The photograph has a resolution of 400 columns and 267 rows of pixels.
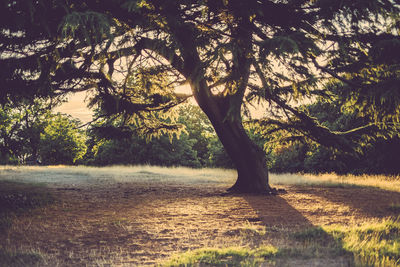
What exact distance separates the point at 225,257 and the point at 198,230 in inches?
76.7

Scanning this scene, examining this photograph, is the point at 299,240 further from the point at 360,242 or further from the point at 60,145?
the point at 60,145

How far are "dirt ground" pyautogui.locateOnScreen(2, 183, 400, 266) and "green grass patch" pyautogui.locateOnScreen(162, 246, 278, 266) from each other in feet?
1.27

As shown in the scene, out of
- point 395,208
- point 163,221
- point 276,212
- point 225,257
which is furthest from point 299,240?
point 395,208

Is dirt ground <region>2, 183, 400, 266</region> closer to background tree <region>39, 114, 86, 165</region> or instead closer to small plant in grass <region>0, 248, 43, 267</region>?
small plant in grass <region>0, 248, 43, 267</region>

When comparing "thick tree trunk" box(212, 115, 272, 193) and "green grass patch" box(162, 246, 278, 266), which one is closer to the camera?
"green grass patch" box(162, 246, 278, 266)

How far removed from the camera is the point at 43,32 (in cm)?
659

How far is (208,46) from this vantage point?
28.1 ft

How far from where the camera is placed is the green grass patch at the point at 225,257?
182 inches

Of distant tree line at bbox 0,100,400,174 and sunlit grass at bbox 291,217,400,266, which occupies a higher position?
distant tree line at bbox 0,100,400,174

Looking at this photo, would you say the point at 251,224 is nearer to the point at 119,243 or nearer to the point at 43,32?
the point at 119,243

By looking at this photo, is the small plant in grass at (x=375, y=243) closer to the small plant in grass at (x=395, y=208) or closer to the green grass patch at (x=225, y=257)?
the green grass patch at (x=225, y=257)

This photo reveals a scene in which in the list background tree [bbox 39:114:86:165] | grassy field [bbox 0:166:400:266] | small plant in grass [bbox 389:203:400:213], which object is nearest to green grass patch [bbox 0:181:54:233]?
grassy field [bbox 0:166:400:266]

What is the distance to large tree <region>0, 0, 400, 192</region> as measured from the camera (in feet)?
20.2

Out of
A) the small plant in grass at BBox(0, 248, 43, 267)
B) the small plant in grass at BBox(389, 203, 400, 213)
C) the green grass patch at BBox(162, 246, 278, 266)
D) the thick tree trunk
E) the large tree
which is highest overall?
the large tree
